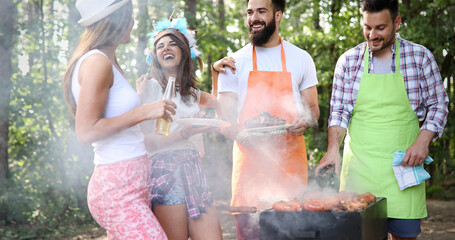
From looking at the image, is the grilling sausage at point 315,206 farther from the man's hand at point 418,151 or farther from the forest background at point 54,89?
the forest background at point 54,89

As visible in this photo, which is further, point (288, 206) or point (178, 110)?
point (178, 110)

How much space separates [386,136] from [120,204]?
183cm

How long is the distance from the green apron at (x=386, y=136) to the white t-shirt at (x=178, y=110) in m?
1.13

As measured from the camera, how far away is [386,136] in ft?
10.0

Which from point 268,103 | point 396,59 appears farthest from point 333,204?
point 396,59

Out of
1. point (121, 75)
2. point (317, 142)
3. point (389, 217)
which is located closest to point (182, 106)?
point (121, 75)

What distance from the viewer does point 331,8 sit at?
29.4 feet

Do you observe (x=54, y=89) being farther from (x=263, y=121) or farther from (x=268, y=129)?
(x=268, y=129)

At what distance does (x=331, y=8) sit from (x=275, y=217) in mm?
7124

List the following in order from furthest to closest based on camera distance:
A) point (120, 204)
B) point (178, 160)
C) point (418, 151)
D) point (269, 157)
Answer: point (269, 157), point (418, 151), point (178, 160), point (120, 204)

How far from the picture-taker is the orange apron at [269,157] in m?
3.27

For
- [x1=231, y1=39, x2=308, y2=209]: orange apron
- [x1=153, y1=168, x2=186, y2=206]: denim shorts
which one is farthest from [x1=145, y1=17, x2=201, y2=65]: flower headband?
[x1=153, y1=168, x2=186, y2=206]: denim shorts

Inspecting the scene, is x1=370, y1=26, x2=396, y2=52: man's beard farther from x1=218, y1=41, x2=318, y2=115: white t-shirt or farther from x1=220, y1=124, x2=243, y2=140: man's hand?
x1=220, y1=124, x2=243, y2=140: man's hand

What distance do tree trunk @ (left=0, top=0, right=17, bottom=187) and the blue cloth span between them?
18.1ft
